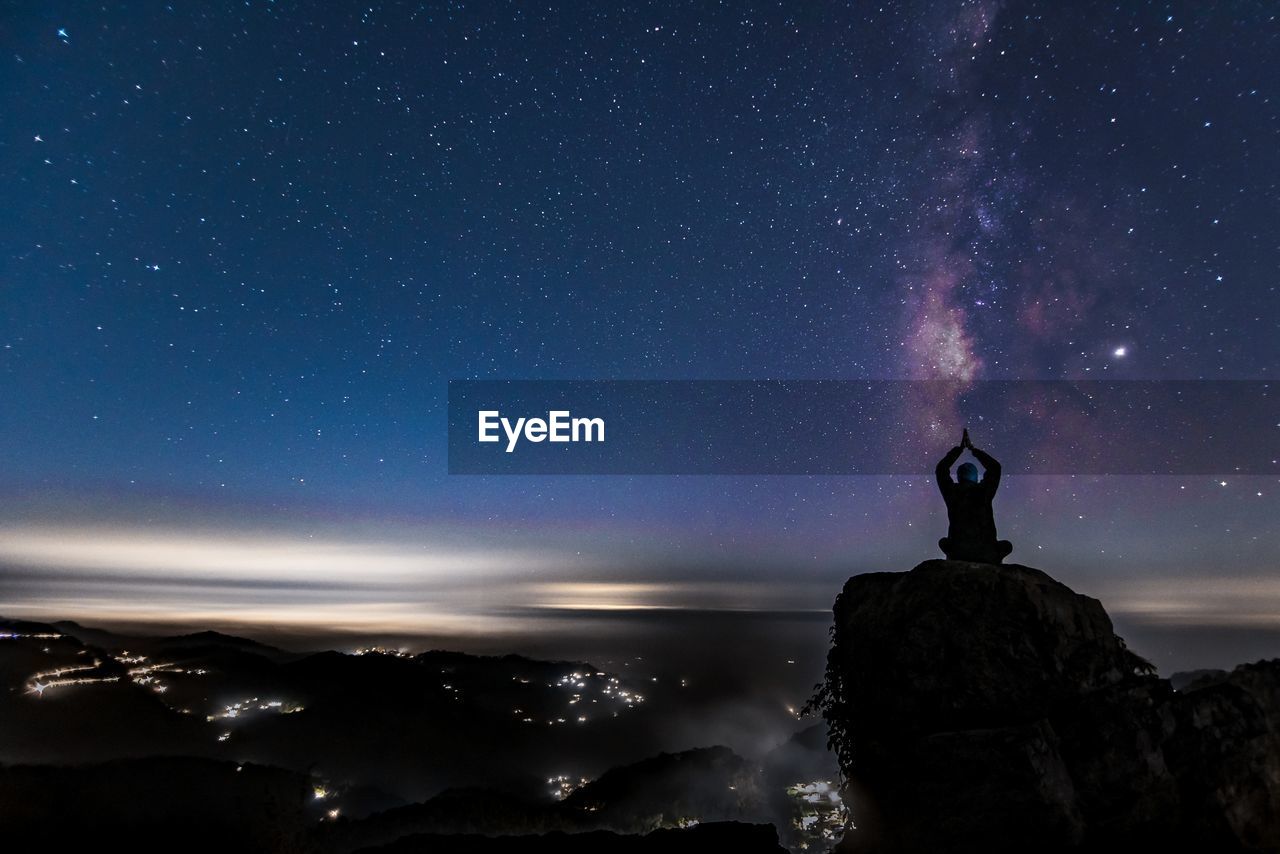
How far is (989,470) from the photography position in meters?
16.2

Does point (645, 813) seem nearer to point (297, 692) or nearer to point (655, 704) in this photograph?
point (297, 692)

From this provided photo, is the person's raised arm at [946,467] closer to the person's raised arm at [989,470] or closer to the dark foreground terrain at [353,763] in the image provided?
the person's raised arm at [989,470]

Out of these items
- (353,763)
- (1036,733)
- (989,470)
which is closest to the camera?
(1036,733)

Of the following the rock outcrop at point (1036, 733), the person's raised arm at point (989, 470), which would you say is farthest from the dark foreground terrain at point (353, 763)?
the person's raised arm at point (989, 470)

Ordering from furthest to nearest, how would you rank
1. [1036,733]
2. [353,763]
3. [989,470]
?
1. [353,763]
2. [989,470]
3. [1036,733]

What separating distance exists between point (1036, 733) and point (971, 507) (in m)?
5.90

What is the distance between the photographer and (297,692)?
88.1 meters

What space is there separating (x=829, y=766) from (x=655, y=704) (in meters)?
77.3

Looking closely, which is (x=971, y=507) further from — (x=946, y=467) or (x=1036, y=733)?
(x=1036, y=733)

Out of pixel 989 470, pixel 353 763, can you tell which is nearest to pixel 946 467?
pixel 989 470

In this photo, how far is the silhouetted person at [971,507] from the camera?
634 inches

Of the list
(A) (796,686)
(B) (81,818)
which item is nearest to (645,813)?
(B) (81,818)

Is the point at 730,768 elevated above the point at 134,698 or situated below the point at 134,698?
below

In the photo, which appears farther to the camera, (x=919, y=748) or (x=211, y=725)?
(x=211, y=725)
